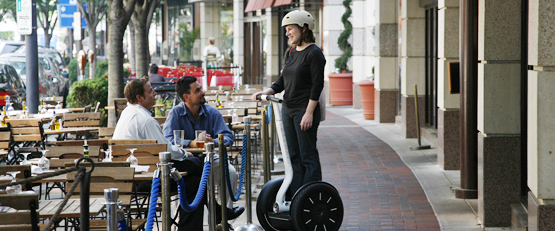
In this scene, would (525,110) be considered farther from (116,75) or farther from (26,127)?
(116,75)

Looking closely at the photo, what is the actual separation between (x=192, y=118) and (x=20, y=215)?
11.2 ft

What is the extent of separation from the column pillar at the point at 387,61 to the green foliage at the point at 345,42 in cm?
587

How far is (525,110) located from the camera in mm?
6641

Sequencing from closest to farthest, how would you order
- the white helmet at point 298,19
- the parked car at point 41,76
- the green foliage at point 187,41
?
the white helmet at point 298,19, the parked car at point 41,76, the green foliage at point 187,41

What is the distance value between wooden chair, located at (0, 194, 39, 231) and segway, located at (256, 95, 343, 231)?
258cm

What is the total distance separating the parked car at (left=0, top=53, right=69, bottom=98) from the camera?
23.4 meters

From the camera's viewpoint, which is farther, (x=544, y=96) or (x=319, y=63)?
(x=319, y=63)

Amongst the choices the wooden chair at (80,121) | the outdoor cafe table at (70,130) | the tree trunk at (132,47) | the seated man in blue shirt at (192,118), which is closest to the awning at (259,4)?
the tree trunk at (132,47)

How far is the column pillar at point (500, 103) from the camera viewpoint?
6.60m

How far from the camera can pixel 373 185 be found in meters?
9.28

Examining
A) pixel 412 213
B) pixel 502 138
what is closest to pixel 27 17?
pixel 412 213

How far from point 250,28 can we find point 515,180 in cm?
3037

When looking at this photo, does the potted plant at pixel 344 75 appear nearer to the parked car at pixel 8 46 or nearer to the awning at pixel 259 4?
the awning at pixel 259 4

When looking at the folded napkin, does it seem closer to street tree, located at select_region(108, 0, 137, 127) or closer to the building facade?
the building facade
